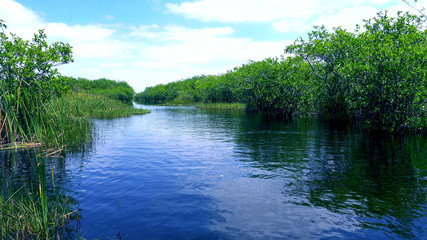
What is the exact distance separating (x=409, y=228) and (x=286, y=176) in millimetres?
5877

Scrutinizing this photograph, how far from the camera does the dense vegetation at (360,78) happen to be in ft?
81.3

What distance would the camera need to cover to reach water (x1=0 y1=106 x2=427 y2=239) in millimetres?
8406

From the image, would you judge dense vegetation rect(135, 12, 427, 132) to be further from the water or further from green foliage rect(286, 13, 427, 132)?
the water

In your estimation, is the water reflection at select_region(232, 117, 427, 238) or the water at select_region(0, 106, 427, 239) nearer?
the water at select_region(0, 106, 427, 239)

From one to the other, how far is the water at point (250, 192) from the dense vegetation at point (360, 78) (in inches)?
271

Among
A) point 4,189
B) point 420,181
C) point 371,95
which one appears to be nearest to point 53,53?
point 4,189

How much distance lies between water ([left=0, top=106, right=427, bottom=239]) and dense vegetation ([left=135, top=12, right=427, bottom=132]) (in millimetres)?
6871

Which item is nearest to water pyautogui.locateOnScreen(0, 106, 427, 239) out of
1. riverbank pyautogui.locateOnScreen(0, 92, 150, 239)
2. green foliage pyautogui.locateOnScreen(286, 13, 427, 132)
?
riverbank pyautogui.locateOnScreen(0, 92, 150, 239)

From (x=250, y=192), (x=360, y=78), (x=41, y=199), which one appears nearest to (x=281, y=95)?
(x=360, y=78)

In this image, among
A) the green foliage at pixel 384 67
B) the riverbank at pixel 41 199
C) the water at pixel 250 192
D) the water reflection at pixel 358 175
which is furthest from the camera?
the green foliage at pixel 384 67

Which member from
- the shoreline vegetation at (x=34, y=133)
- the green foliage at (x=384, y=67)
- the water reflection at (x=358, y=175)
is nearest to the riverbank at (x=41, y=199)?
the shoreline vegetation at (x=34, y=133)

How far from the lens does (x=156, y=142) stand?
961 inches

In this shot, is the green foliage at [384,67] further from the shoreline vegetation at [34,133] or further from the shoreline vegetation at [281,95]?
the shoreline vegetation at [34,133]

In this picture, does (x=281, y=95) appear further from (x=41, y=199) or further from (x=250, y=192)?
→ (x=41, y=199)
